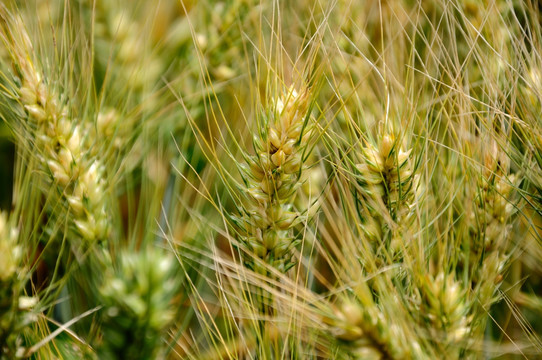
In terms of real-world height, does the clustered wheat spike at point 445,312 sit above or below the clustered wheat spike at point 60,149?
below

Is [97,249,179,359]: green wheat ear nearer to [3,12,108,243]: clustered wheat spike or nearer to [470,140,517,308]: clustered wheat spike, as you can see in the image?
[3,12,108,243]: clustered wheat spike

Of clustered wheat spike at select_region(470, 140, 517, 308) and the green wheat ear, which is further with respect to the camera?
clustered wheat spike at select_region(470, 140, 517, 308)

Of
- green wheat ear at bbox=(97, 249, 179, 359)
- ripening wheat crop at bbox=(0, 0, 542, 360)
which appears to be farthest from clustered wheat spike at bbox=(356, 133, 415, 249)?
green wheat ear at bbox=(97, 249, 179, 359)

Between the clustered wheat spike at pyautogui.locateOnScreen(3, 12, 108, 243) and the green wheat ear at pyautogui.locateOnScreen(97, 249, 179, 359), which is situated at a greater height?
the clustered wheat spike at pyautogui.locateOnScreen(3, 12, 108, 243)

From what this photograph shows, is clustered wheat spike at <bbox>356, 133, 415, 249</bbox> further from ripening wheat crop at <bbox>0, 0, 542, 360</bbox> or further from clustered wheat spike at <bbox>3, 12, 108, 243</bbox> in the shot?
clustered wheat spike at <bbox>3, 12, 108, 243</bbox>

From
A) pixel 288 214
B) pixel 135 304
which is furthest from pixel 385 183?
pixel 135 304

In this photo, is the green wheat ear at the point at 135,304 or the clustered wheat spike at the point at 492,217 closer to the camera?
the green wheat ear at the point at 135,304

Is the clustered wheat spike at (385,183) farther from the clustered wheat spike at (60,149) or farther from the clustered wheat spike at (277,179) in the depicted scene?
the clustered wheat spike at (60,149)

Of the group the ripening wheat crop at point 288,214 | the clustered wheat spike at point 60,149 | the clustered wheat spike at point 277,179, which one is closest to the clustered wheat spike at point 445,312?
the ripening wheat crop at point 288,214
